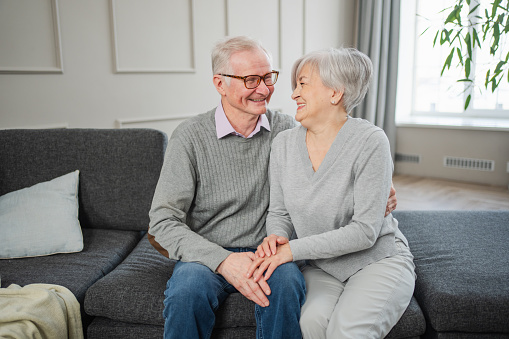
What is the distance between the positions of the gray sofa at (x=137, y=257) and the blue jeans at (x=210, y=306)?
0.10 metres

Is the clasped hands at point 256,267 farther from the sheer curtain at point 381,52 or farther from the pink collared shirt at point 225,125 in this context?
the sheer curtain at point 381,52

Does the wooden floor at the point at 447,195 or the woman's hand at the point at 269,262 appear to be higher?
the woman's hand at the point at 269,262

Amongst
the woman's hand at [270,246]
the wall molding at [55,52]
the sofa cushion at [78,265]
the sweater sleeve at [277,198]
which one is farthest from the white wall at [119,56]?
the woman's hand at [270,246]

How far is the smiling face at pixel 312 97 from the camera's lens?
5.10ft

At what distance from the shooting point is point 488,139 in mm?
4559

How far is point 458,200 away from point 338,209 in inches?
122

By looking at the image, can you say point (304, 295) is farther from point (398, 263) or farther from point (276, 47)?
point (276, 47)

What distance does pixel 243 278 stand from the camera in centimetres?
143

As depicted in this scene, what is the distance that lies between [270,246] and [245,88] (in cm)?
58

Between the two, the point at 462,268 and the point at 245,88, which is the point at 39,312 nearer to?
the point at 245,88

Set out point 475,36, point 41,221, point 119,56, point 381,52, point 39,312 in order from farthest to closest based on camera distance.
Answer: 1. point 381,52
2. point 119,56
3. point 475,36
4. point 41,221
5. point 39,312

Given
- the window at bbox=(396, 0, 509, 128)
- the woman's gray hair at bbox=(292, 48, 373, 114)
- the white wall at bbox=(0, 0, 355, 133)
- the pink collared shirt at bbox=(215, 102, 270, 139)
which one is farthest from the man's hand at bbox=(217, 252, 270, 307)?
the window at bbox=(396, 0, 509, 128)

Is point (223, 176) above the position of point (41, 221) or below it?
above

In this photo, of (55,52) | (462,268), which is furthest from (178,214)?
(55,52)
